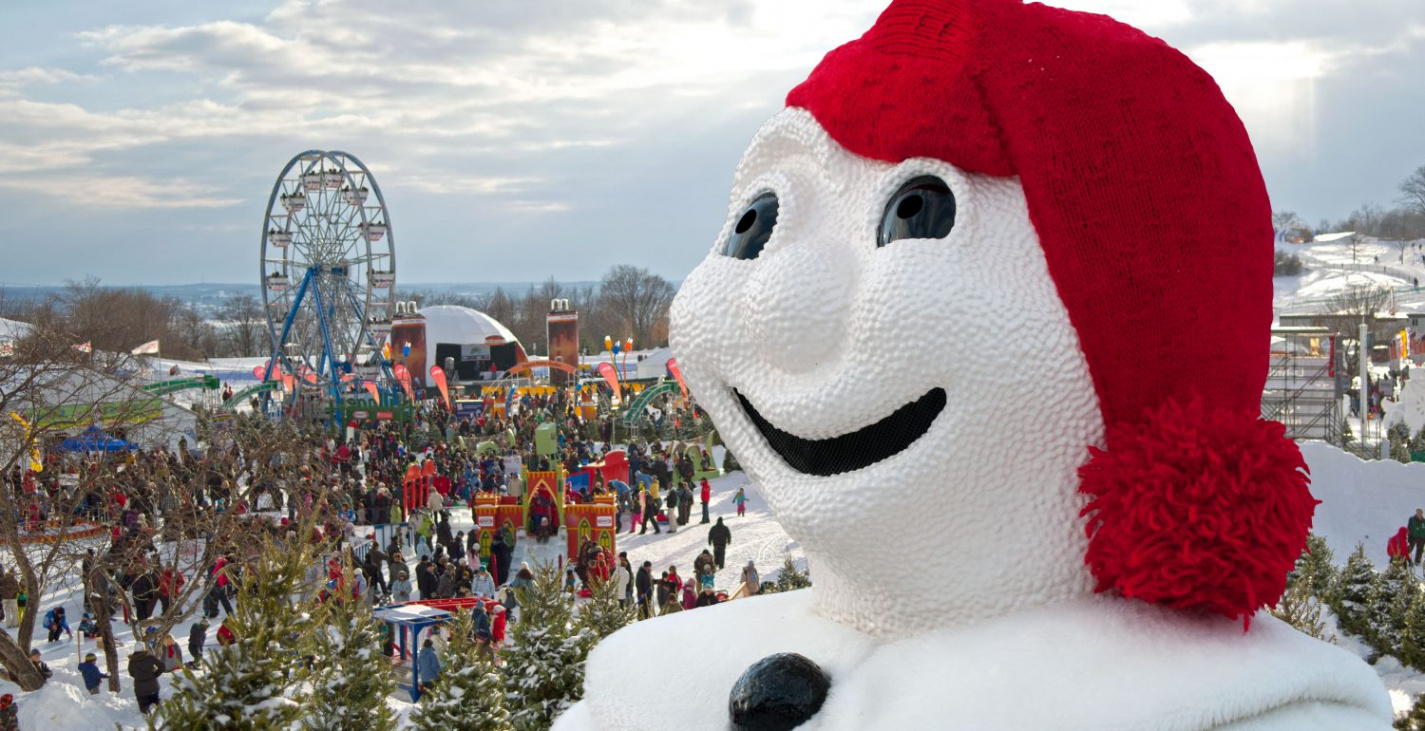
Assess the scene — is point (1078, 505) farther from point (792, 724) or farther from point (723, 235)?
Result: point (723, 235)

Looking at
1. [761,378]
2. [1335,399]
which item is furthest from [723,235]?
[1335,399]

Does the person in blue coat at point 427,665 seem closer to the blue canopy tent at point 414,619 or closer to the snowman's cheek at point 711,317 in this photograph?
the blue canopy tent at point 414,619

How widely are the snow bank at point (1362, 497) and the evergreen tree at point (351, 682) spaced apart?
12.7 m

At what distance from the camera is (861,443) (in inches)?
103

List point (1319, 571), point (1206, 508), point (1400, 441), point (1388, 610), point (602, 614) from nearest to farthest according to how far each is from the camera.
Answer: point (1206, 508) < point (602, 614) < point (1388, 610) < point (1319, 571) < point (1400, 441)

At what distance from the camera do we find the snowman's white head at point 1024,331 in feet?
7.46

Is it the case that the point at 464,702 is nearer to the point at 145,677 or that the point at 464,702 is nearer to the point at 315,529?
the point at 145,677


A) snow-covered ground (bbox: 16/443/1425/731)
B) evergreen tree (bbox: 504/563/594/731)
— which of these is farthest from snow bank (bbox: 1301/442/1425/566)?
evergreen tree (bbox: 504/563/594/731)

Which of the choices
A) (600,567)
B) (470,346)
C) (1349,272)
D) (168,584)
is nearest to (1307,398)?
(600,567)

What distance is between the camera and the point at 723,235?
297 centimetres

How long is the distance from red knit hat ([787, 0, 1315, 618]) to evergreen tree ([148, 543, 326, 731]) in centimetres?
294

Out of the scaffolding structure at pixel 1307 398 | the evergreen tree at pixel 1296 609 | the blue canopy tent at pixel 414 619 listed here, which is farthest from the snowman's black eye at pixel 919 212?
the scaffolding structure at pixel 1307 398

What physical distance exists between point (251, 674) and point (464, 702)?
216cm

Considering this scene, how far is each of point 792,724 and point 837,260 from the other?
99 centimetres
